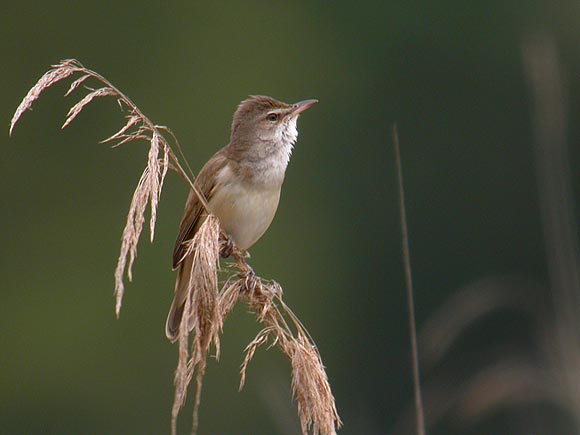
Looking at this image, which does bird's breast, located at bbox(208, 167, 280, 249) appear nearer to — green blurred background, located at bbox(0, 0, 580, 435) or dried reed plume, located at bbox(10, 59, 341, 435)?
dried reed plume, located at bbox(10, 59, 341, 435)

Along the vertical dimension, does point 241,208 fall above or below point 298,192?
above

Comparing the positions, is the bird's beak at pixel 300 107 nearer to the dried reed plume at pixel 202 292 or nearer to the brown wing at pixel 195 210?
the brown wing at pixel 195 210

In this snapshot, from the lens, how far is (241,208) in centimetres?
569

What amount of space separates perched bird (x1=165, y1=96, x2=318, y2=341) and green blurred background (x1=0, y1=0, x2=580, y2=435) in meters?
12.4

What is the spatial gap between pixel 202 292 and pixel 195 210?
1.79m

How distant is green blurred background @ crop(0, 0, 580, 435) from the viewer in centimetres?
1952

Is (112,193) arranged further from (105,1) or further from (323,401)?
(323,401)

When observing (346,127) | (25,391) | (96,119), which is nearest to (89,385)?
(25,391)

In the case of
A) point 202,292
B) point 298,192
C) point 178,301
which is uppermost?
point 202,292

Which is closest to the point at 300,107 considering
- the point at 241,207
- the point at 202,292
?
the point at 241,207

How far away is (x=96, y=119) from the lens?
72.0 ft

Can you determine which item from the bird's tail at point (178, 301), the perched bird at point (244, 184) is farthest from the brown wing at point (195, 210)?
Result: the bird's tail at point (178, 301)

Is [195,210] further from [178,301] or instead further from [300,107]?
[300,107]

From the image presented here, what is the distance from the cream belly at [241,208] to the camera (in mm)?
5691
